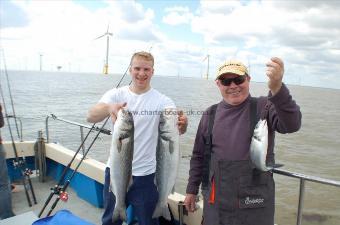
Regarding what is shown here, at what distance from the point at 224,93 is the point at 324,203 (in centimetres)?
1192

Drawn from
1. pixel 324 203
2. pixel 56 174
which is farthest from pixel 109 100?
pixel 324 203

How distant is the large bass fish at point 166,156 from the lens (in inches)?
138

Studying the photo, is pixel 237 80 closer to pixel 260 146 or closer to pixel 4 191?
pixel 260 146

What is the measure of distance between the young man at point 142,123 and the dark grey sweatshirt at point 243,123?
0.69 m

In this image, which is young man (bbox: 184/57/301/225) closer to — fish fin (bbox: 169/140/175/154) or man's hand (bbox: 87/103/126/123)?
fish fin (bbox: 169/140/175/154)

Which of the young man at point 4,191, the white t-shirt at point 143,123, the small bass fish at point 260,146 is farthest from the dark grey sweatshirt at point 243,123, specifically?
the young man at point 4,191

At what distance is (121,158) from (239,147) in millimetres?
1250

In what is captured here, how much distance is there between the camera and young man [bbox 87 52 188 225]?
3.79 m

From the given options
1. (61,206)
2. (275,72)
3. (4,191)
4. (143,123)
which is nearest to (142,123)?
(143,123)

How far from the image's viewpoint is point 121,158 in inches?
139

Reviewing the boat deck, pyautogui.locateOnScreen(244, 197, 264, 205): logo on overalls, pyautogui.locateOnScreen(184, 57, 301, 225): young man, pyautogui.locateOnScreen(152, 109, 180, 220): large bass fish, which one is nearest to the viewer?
pyautogui.locateOnScreen(184, 57, 301, 225): young man

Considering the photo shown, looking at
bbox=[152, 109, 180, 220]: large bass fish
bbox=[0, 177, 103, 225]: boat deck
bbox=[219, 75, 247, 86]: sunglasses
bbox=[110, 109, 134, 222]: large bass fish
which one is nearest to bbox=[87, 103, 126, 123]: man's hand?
bbox=[110, 109, 134, 222]: large bass fish

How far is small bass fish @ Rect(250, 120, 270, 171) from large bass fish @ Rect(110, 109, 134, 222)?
1235 millimetres

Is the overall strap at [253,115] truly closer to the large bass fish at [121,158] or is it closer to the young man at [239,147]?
the young man at [239,147]
